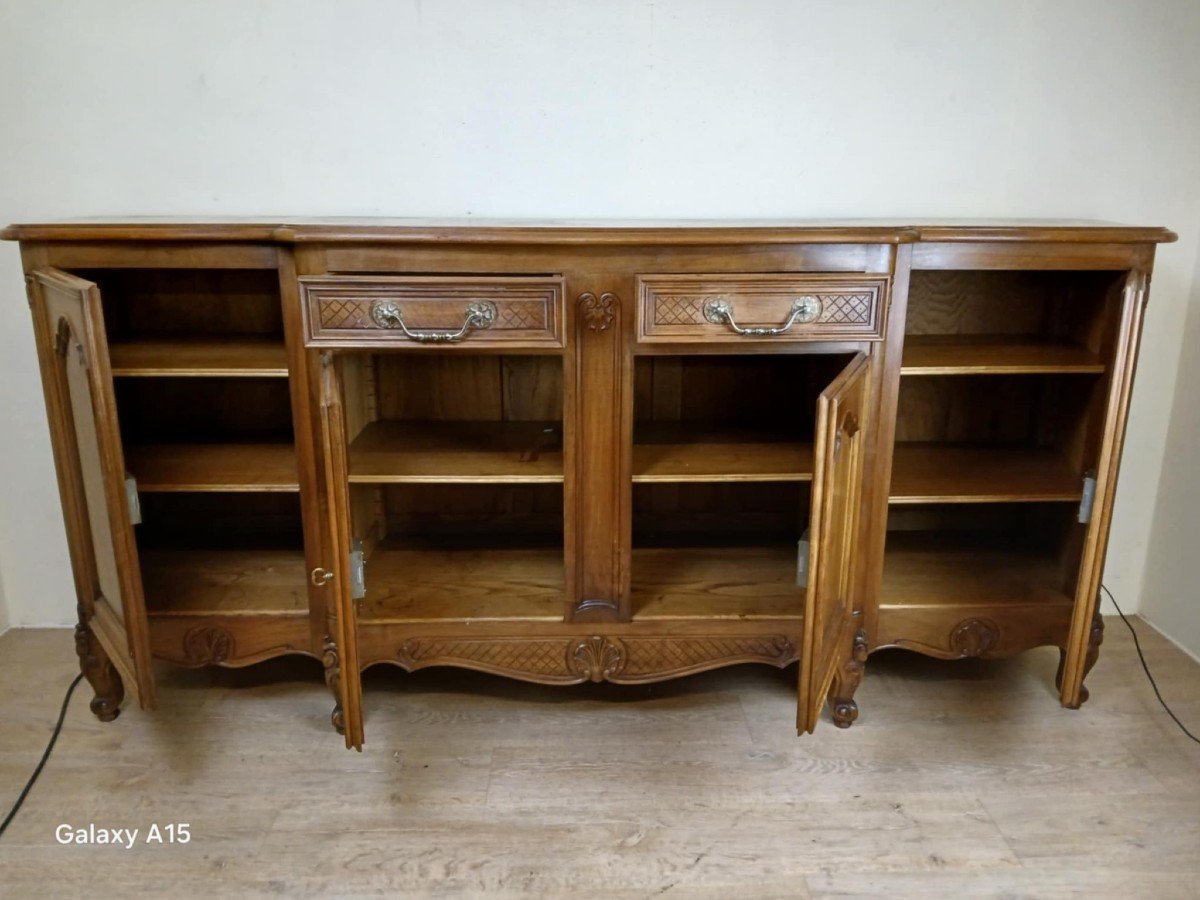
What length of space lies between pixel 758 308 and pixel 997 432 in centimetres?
98

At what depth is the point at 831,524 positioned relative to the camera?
144 centimetres

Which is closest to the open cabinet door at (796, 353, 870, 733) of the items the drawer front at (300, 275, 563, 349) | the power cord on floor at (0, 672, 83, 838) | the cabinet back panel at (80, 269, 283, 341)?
the drawer front at (300, 275, 563, 349)

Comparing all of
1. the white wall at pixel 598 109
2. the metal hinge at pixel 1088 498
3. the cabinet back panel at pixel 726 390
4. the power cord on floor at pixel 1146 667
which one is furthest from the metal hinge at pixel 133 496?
the power cord on floor at pixel 1146 667

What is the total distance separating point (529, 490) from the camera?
2.24 m

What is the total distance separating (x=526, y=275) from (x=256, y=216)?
0.85 meters

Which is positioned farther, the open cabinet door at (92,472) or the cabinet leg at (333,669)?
the cabinet leg at (333,669)

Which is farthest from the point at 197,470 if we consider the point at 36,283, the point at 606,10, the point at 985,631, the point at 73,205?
the point at 985,631

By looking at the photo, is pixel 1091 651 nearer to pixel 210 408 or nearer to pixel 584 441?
pixel 584 441

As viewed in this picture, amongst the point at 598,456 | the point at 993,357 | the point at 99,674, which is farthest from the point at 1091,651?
the point at 99,674

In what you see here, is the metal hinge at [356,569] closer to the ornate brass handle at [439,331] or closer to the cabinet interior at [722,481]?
the ornate brass handle at [439,331]

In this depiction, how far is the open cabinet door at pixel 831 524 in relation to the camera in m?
1.37

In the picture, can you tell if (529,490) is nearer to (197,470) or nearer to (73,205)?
(197,470)

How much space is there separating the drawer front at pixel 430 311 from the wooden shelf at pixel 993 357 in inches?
29.9

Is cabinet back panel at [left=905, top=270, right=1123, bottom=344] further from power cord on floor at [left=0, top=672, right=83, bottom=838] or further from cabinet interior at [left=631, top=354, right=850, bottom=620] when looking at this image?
power cord on floor at [left=0, top=672, right=83, bottom=838]
